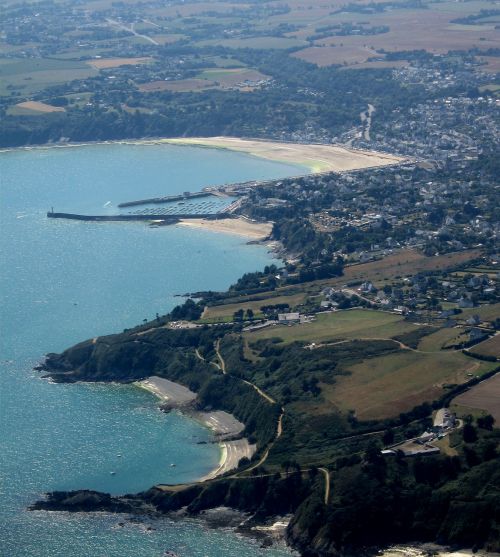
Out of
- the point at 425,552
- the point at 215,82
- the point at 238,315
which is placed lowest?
the point at 215,82

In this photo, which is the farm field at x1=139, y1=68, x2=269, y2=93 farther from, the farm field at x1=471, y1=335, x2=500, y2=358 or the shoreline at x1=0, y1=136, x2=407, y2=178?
the farm field at x1=471, y1=335, x2=500, y2=358

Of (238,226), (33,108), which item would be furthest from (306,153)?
(33,108)

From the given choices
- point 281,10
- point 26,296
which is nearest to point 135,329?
point 26,296

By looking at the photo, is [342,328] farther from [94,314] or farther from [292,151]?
[292,151]

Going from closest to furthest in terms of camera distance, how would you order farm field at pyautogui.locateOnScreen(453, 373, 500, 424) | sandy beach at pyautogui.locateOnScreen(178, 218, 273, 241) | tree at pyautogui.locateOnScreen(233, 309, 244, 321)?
1. farm field at pyautogui.locateOnScreen(453, 373, 500, 424)
2. tree at pyautogui.locateOnScreen(233, 309, 244, 321)
3. sandy beach at pyautogui.locateOnScreen(178, 218, 273, 241)

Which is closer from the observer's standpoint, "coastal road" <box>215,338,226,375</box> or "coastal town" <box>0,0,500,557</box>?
"coastal town" <box>0,0,500,557</box>

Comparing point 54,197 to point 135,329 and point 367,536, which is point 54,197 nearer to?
point 135,329

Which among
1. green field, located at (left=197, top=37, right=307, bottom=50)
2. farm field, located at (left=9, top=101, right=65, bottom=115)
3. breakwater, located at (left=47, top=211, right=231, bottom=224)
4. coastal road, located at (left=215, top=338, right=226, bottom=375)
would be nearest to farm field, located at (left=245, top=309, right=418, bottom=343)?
coastal road, located at (left=215, top=338, right=226, bottom=375)
